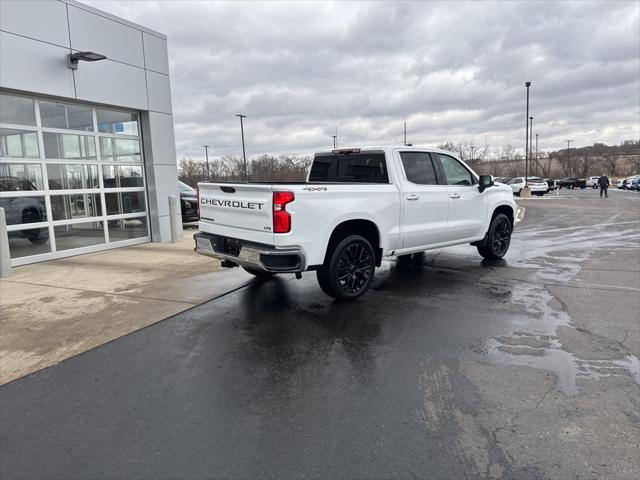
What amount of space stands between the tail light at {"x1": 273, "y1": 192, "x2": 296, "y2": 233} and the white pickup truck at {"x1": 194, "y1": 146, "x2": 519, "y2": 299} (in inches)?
0.4

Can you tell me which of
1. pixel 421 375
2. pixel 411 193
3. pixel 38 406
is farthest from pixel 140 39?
pixel 421 375

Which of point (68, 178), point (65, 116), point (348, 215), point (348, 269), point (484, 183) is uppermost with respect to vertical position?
point (65, 116)

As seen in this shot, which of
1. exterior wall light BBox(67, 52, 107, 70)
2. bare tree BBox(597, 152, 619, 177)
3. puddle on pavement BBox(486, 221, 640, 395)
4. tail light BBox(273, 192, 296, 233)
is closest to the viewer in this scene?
puddle on pavement BBox(486, 221, 640, 395)

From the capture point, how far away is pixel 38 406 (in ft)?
11.9

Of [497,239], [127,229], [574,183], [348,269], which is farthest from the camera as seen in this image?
[574,183]

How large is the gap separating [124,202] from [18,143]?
108 inches

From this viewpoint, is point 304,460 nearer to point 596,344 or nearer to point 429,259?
point 596,344

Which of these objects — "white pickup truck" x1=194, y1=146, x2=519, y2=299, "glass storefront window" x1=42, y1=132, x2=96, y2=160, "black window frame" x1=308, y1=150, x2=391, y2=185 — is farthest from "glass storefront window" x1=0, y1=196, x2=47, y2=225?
"black window frame" x1=308, y1=150, x2=391, y2=185

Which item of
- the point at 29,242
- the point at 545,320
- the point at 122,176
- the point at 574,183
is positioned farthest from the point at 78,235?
the point at 574,183

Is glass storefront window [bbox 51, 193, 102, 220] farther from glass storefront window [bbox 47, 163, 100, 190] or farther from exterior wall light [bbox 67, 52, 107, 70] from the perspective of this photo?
exterior wall light [bbox 67, 52, 107, 70]

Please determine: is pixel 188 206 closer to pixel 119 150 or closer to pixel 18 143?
pixel 119 150

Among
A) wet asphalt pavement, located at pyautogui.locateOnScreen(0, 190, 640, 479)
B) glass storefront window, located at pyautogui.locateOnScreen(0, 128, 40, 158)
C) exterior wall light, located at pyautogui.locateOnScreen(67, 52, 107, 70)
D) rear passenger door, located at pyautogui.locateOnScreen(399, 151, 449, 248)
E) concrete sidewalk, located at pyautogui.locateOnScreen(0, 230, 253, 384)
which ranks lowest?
wet asphalt pavement, located at pyautogui.locateOnScreen(0, 190, 640, 479)

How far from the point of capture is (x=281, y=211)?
5305mm

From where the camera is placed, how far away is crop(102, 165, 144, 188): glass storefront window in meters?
10.9
